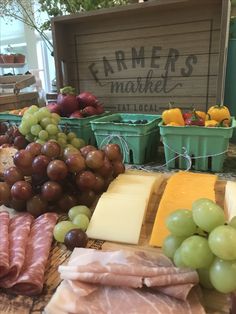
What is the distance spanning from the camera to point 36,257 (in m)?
0.52

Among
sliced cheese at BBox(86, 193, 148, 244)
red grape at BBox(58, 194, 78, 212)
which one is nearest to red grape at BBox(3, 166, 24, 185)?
red grape at BBox(58, 194, 78, 212)

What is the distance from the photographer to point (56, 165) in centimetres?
68

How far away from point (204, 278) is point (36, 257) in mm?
288

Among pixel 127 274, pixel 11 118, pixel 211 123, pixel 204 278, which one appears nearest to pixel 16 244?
pixel 127 274

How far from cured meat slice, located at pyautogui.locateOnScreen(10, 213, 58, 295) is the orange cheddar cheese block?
0.21 m

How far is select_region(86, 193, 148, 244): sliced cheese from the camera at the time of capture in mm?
601

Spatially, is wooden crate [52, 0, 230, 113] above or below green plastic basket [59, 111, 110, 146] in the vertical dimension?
above

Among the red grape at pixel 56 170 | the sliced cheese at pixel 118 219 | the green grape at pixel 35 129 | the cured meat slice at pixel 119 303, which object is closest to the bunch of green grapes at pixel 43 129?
the green grape at pixel 35 129

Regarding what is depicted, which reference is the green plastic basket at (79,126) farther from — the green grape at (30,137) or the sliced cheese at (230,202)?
the sliced cheese at (230,202)

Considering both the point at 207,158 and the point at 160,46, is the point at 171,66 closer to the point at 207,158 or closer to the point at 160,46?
the point at 160,46

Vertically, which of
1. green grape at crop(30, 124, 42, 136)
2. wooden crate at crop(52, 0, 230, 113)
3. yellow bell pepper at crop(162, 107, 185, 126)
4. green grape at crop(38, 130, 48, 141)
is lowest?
green grape at crop(38, 130, 48, 141)

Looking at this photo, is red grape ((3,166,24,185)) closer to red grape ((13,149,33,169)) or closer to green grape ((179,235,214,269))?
red grape ((13,149,33,169))

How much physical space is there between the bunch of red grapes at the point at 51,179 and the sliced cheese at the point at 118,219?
8cm

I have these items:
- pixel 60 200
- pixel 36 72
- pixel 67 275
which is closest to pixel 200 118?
pixel 60 200
